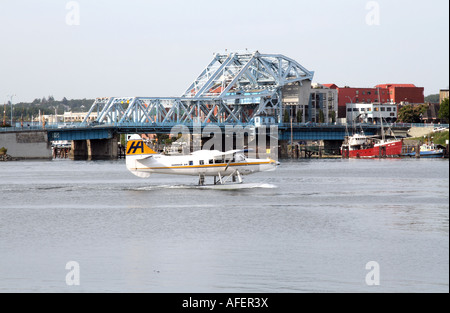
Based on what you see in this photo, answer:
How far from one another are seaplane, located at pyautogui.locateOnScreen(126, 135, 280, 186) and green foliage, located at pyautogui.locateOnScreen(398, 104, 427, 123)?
12475 centimetres

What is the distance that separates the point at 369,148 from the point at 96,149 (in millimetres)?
48457

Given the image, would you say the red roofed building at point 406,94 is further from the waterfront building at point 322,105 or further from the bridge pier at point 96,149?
the bridge pier at point 96,149

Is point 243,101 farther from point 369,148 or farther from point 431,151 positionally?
point 431,151

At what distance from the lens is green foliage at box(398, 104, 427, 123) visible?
170m

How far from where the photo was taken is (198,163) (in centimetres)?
5012

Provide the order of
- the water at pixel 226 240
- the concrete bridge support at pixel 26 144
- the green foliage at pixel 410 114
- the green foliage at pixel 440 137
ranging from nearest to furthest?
the water at pixel 226 240 < the concrete bridge support at pixel 26 144 < the green foliage at pixel 440 137 < the green foliage at pixel 410 114

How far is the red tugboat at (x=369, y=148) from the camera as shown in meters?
123

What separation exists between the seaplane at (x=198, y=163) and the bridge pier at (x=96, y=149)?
80.9 metres

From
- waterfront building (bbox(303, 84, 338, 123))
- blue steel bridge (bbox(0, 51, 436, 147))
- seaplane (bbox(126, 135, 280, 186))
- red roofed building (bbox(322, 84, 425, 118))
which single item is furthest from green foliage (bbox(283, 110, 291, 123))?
seaplane (bbox(126, 135, 280, 186))

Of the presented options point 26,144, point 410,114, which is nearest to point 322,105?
point 410,114

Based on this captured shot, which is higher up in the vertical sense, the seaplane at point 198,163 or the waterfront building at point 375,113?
the waterfront building at point 375,113

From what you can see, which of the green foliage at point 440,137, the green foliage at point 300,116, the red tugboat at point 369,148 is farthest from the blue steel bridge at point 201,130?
the green foliage at point 300,116

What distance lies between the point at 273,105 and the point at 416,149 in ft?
136
